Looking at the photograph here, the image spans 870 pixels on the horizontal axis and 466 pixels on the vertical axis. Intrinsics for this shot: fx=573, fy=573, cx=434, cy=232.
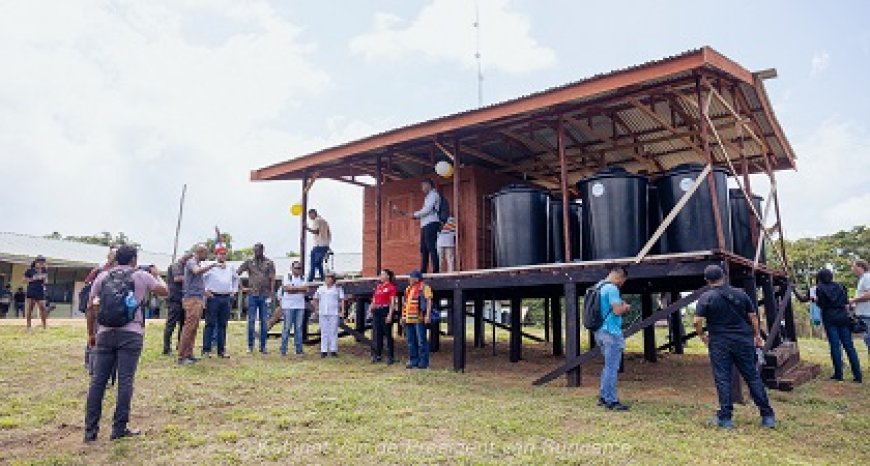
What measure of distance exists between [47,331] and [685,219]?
1282cm

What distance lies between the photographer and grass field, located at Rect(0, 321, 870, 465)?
14.8 feet

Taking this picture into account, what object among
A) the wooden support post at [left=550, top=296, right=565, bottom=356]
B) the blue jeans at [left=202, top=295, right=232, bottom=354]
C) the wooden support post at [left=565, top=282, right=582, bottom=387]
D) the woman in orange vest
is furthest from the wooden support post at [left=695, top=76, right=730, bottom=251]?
the blue jeans at [left=202, top=295, right=232, bottom=354]

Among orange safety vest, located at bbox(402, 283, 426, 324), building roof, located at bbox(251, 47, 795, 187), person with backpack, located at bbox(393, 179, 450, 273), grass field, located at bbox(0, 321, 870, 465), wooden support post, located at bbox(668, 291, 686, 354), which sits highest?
building roof, located at bbox(251, 47, 795, 187)

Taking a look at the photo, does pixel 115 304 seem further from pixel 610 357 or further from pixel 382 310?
pixel 382 310

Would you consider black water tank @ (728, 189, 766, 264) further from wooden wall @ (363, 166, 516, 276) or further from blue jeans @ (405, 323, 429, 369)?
blue jeans @ (405, 323, 429, 369)

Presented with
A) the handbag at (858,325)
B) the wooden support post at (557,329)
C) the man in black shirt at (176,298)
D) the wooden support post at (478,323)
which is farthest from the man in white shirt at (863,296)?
the man in black shirt at (176,298)

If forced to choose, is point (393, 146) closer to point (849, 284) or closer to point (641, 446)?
point (641, 446)

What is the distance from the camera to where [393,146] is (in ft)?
34.0

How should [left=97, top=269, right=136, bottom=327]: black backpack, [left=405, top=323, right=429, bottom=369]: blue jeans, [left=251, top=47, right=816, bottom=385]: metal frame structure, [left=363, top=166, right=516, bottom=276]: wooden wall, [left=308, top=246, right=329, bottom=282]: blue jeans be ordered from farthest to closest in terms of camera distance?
[left=308, top=246, right=329, bottom=282]: blue jeans < [left=363, top=166, right=516, bottom=276]: wooden wall < [left=405, top=323, right=429, bottom=369]: blue jeans < [left=251, top=47, right=816, bottom=385]: metal frame structure < [left=97, top=269, right=136, bottom=327]: black backpack

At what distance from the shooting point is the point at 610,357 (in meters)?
6.02

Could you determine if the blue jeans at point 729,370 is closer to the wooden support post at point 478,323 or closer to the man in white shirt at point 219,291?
the man in white shirt at point 219,291

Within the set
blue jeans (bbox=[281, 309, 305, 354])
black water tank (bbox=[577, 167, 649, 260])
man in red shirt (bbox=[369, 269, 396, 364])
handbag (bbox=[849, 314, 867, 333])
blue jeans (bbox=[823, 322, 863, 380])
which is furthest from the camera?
blue jeans (bbox=[281, 309, 305, 354])

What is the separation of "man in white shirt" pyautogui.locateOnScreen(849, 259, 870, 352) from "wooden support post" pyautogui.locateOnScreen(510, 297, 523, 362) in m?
5.12

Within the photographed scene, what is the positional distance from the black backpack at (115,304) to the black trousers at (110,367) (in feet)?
0.42
